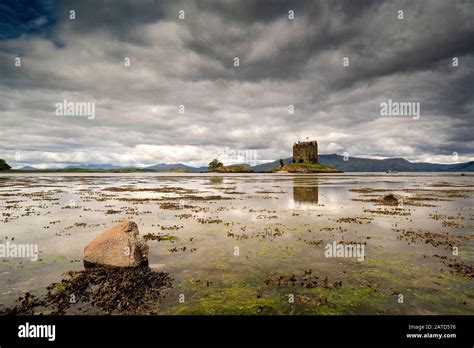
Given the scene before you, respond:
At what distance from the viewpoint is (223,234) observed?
23.3 metres

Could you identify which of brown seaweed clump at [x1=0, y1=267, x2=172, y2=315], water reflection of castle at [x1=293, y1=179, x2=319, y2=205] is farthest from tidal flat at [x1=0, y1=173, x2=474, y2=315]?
water reflection of castle at [x1=293, y1=179, x2=319, y2=205]

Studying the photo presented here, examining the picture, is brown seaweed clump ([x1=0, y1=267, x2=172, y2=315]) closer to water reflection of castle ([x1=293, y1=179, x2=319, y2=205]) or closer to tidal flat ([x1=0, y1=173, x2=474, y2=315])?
tidal flat ([x1=0, y1=173, x2=474, y2=315])

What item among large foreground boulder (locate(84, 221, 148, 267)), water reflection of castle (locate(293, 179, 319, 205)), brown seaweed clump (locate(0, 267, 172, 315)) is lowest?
brown seaweed clump (locate(0, 267, 172, 315))

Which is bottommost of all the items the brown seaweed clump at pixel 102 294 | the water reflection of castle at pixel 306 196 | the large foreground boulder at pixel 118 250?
the brown seaweed clump at pixel 102 294

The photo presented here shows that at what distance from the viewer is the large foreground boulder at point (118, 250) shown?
1527cm

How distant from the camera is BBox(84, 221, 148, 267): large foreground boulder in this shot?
15.3 metres

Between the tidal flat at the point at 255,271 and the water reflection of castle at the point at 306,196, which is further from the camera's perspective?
the water reflection of castle at the point at 306,196

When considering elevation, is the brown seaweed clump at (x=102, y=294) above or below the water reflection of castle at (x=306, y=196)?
below

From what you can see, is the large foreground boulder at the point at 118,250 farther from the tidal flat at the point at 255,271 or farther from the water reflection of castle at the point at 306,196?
the water reflection of castle at the point at 306,196

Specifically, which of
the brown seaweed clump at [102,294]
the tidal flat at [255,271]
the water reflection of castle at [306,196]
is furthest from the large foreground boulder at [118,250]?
the water reflection of castle at [306,196]
